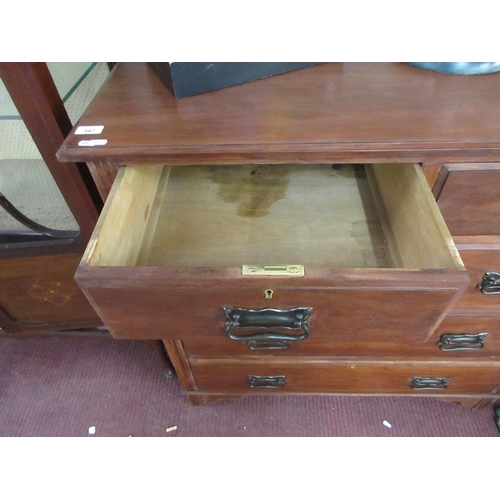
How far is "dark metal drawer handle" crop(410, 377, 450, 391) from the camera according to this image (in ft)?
2.59

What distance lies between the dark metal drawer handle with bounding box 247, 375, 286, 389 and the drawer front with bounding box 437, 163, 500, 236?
0.42 m

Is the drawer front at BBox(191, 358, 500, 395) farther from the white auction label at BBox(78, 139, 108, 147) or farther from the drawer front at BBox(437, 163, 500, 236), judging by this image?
the white auction label at BBox(78, 139, 108, 147)

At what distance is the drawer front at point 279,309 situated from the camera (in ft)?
1.53

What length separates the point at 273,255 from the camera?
0.69 m

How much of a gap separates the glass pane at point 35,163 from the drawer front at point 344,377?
1.33 ft

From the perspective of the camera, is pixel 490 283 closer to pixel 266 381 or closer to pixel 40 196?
pixel 266 381

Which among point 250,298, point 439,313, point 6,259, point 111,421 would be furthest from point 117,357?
point 439,313

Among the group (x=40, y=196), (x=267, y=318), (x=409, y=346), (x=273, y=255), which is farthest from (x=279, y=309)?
(x=40, y=196)

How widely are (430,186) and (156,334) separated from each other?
0.45 meters

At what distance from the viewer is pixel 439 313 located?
1.59 ft

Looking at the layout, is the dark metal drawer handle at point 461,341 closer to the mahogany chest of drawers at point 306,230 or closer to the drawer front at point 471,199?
the mahogany chest of drawers at point 306,230

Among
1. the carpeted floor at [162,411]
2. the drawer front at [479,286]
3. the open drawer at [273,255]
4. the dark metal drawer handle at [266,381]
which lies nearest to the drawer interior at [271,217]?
the open drawer at [273,255]

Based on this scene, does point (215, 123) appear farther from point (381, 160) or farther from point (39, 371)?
point (39, 371)

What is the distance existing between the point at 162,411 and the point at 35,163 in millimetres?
603
